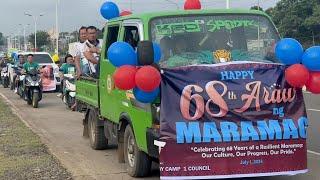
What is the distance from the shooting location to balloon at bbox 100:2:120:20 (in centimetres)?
932

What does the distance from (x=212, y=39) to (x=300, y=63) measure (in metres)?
1.09

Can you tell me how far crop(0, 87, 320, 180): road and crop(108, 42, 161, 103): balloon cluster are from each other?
62.7 inches

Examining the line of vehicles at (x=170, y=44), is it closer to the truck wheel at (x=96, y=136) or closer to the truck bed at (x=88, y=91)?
the truck bed at (x=88, y=91)

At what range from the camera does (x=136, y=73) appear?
20.5 ft

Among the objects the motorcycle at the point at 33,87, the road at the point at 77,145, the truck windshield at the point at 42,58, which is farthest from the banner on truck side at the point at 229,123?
the truck windshield at the point at 42,58

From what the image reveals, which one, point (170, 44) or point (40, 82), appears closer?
point (170, 44)

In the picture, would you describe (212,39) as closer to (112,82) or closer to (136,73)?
(136,73)

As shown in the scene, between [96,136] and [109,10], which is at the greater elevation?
[109,10]

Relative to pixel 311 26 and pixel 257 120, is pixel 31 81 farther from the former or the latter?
pixel 311 26

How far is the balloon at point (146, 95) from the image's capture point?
6.22m

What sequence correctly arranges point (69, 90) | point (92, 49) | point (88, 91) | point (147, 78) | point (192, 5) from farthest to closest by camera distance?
point (69, 90) → point (92, 49) → point (88, 91) → point (192, 5) → point (147, 78)

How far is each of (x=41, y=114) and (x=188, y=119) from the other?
10.0 metres

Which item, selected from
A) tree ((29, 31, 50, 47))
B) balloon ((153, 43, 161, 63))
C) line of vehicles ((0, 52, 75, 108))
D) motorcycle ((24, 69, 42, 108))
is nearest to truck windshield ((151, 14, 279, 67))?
balloon ((153, 43, 161, 63))

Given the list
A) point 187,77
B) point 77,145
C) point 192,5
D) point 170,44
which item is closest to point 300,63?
point 187,77
